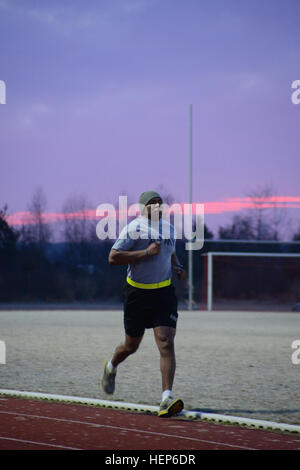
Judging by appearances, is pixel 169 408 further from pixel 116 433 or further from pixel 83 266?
pixel 83 266

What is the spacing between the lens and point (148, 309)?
22.3 feet

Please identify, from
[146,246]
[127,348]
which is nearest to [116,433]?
[127,348]

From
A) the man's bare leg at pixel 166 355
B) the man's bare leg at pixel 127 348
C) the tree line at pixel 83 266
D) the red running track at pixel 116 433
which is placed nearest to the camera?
the red running track at pixel 116 433

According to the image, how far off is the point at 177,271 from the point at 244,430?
70.5 inches

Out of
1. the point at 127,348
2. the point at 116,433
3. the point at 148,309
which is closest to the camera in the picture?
the point at 116,433

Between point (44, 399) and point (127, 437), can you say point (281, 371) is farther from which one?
point (127, 437)

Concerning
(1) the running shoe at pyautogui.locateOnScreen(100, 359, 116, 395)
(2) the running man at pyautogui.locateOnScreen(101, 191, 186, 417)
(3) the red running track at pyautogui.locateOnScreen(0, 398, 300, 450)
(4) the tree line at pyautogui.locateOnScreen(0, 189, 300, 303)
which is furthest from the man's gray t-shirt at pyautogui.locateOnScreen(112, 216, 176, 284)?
(4) the tree line at pyautogui.locateOnScreen(0, 189, 300, 303)

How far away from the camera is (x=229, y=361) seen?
11.6 m

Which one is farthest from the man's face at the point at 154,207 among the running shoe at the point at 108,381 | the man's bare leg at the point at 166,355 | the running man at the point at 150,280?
the running shoe at the point at 108,381

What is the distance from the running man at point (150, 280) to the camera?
6711 mm

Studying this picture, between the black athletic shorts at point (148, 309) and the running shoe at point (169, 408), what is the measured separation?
0.76 m

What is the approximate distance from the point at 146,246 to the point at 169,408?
1565 millimetres

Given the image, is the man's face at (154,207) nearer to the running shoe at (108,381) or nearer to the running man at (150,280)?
the running man at (150,280)

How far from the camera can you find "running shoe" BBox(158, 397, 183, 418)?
6.31 meters
